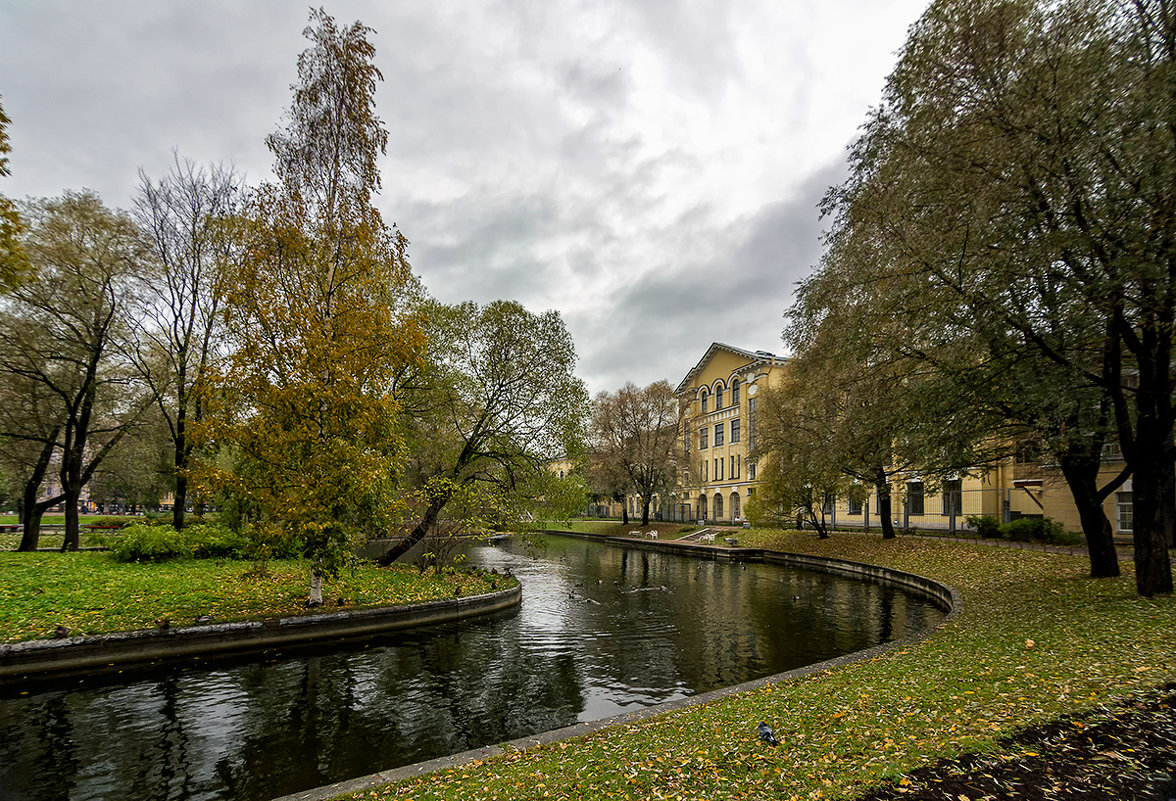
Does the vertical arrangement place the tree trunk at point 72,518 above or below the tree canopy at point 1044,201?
below

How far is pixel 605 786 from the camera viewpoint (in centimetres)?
486

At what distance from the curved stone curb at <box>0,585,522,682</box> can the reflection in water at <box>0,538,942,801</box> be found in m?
0.79

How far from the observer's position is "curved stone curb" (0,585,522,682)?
9203 mm

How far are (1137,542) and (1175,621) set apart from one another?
10.2ft

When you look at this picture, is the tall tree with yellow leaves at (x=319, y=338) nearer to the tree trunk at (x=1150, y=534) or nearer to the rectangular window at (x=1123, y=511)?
the tree trunk at (x=1150, y=534)

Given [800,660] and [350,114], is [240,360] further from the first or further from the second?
[800,660]

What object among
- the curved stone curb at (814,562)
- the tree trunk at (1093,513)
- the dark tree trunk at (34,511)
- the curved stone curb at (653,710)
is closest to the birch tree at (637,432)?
the curved stone curb at (814,562)

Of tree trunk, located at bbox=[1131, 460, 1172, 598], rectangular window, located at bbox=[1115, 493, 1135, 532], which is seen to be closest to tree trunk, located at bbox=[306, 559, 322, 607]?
tree trunk, located at bbox=[1131, 460, 1172, 598]

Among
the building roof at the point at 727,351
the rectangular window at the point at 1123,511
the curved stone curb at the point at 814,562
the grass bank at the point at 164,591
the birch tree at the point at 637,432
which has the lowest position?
the curved stone curb at the point at 814,562

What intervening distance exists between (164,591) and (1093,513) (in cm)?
2413

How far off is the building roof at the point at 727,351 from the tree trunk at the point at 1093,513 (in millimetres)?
33867

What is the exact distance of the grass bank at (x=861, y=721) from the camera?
15.8 ft

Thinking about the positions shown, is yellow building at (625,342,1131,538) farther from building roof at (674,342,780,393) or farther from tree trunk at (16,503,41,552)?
tree trunk at (16,503,41,552)

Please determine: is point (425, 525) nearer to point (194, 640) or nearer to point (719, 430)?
point (194, 640)
